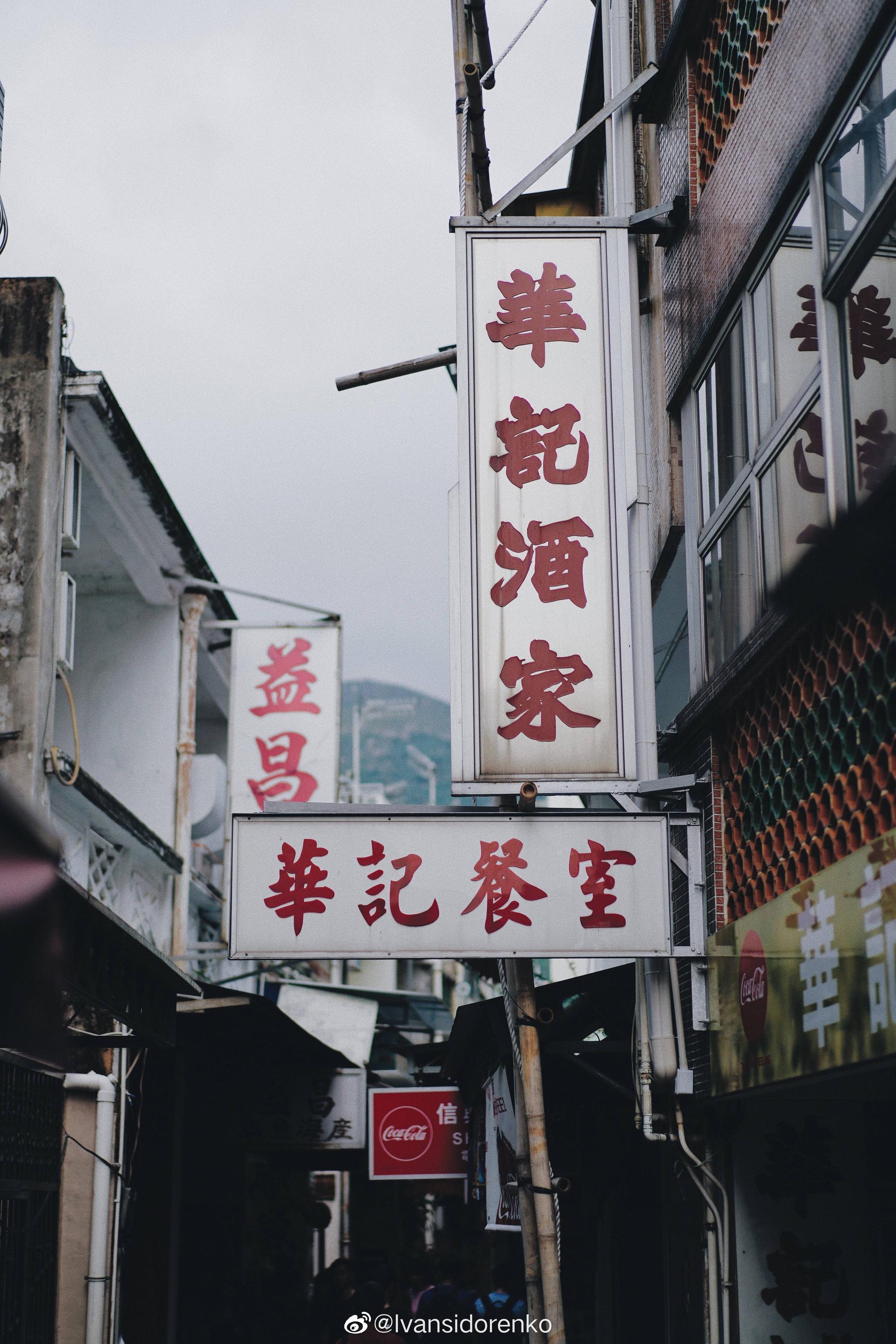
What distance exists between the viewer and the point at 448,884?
693cm

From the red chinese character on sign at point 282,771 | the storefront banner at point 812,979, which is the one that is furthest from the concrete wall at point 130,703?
the storefront banner at point 812,979

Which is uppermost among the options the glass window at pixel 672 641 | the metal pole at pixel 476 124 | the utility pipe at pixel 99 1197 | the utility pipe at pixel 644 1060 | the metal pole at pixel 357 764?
the metal pole at pixel 357 764

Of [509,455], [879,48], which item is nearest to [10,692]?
[509,455]

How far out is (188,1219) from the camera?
635 inches

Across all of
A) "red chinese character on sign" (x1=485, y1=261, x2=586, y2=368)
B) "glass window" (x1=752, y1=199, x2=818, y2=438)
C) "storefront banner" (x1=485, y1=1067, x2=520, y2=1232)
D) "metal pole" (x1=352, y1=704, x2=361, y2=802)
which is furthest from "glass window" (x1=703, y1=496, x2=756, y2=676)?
"metal pole" (x1=352, y1=704, x2=361, y2=802)

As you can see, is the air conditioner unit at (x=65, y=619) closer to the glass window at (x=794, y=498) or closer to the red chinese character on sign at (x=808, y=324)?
the glass window at (x=794, y=498)

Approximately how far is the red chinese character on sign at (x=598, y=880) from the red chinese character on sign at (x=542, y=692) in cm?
63

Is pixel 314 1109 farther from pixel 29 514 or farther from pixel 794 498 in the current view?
pixel 794 498

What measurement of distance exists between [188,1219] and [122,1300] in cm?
208

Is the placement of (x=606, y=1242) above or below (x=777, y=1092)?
below

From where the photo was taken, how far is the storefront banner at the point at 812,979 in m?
4.52

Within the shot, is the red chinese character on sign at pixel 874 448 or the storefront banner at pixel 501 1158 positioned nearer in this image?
the red chinese character on sign at pixel 874 448

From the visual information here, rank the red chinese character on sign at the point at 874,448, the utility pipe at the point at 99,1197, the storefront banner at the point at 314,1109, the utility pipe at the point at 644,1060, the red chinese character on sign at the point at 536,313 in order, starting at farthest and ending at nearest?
the storefront banner at the point at 314,1109, the utility pipe at the point at 99,1197, the red chinese character on sign at the point at 536,313, the utility pipe at the point at 644,1060, the red chinese character on sign at the point at 874,448

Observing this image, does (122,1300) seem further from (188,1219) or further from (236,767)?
(236,767)
